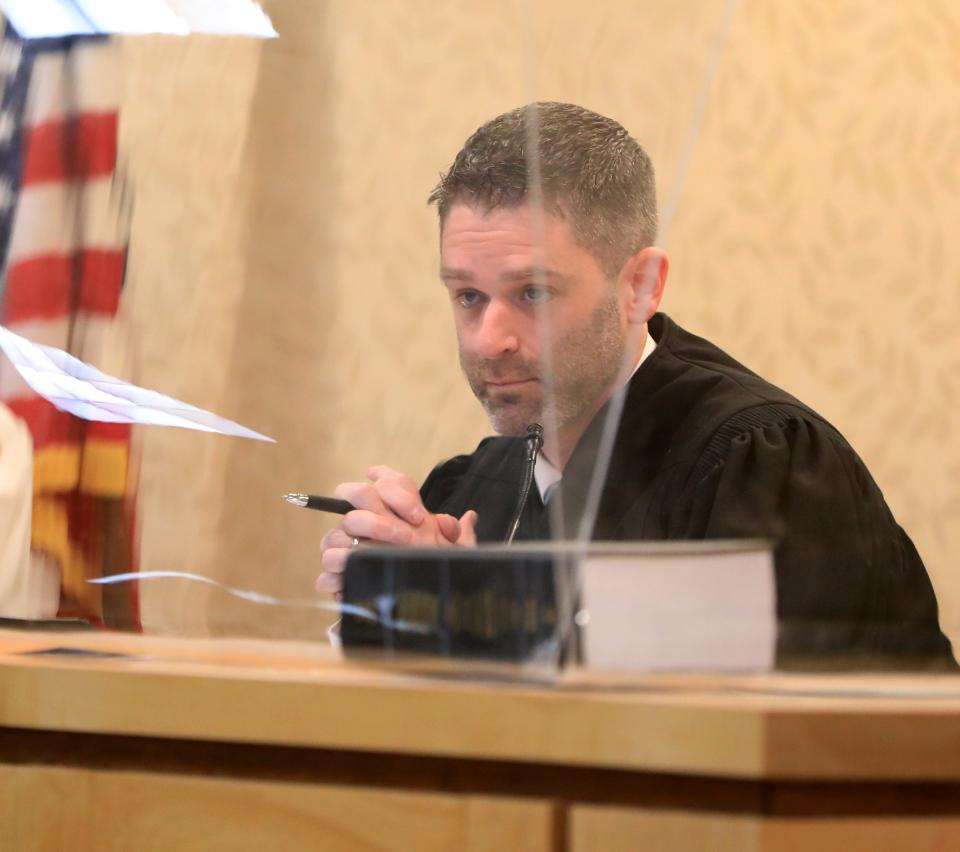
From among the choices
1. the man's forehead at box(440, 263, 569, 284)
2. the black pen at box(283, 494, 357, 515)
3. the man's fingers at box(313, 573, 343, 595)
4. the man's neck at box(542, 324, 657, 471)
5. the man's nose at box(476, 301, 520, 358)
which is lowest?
the man's fingers at box(313, 573, 343, 595)

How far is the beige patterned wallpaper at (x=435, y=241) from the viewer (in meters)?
0.55

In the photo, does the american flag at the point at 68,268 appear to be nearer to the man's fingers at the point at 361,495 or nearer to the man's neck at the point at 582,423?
the man's fingers at the point at 361,495

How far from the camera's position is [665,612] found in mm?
385

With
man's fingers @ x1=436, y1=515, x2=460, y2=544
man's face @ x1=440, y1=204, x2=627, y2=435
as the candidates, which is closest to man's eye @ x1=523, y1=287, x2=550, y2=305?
man's face @ x1=440, y1=204, x2=627, y2=435

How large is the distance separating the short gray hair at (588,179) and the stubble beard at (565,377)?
1.1 inches

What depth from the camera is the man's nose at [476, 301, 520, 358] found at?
532mm

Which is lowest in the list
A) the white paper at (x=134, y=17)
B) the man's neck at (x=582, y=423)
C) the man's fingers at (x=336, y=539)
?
the man's fingers at (x=336, y=539)

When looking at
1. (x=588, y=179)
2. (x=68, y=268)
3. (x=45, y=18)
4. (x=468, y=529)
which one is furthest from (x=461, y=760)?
(x=45, y=18)

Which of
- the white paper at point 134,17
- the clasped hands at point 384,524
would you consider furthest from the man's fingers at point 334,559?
the white paper at point 134,17

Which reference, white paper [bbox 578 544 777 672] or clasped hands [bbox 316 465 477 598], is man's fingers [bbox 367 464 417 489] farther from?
white paper [bbox 578 544 777 672]

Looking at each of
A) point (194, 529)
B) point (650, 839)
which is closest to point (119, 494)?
point (194, 529)

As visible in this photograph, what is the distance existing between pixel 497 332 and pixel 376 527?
11 cm

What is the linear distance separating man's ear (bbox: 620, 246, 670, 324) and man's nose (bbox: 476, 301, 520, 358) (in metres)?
0.05

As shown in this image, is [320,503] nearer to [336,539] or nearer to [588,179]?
[336,539]
